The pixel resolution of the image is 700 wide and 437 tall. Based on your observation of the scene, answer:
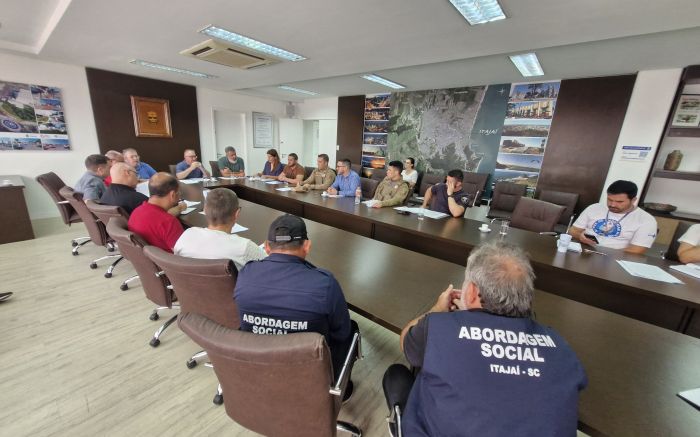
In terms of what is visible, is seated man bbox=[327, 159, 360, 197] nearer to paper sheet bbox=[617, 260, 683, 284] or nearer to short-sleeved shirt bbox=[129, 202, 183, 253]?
short-sleeved shirt bbox=[129, 202, 183, 253]

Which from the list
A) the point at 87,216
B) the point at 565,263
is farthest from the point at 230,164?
the point at 565,263

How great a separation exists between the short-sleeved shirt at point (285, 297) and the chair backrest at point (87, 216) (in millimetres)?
2694

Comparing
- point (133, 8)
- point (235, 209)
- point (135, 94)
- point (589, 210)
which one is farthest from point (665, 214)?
point (135, 94)

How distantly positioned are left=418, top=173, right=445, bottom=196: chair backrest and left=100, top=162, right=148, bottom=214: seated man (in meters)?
4.68

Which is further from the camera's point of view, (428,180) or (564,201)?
(428,180)

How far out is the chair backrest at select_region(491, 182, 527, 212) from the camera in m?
4.55

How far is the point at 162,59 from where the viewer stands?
161 inches

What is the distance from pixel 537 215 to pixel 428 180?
2.87m

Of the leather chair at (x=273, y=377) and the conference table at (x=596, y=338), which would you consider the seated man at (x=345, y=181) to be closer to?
the conference table at (x=596, y=338)

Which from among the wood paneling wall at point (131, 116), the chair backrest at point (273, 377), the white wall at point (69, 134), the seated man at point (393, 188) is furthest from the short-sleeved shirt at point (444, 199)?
the white wall at point (69, 134)

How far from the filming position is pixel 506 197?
462 cm

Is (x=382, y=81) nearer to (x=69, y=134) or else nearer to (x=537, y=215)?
(x=537, y=215)

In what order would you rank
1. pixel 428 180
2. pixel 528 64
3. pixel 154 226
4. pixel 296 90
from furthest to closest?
1. pixel 296 90
2. pixel 428 180
3. pixel 528 64
4. pixel 154 226

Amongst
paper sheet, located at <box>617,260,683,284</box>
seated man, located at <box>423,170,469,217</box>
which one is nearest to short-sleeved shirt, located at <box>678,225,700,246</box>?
paper sheet, located at <box>617,260,683,284</box>
